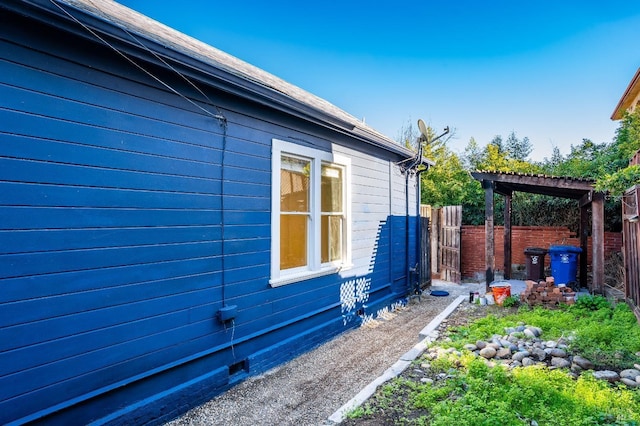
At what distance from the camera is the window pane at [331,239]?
5.70m

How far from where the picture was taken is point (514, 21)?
10406mm

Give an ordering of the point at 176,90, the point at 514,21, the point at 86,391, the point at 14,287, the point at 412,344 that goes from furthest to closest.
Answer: the point at 514,21, the point at 412,344, the point at 176,90, the point at 86,391, the point at 14,287

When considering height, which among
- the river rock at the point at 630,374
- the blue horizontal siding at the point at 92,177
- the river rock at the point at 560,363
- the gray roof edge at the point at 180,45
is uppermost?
the gray roof edge at the point at 180,45

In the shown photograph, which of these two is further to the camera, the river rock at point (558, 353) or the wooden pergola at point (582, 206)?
the wooden pergola at point (582, 206)

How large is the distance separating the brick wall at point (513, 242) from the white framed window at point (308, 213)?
6.88m

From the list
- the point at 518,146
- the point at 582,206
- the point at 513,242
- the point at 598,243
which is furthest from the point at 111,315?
the point at 518,146

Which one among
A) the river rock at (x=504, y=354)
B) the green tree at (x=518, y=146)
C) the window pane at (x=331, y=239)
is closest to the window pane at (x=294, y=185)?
the window pane at (x=331, y=239)

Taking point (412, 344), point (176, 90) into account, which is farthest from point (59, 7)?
point (412, 344)

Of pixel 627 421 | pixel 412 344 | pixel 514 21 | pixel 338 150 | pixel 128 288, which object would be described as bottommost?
pixel 412 344

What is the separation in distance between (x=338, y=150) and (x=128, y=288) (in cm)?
378

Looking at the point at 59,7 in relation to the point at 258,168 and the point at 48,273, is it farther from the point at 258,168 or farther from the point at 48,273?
the point at 258,168

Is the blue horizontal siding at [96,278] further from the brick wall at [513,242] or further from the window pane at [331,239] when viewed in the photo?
the brick wall at [513,242]

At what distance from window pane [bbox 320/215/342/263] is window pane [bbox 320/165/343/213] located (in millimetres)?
166

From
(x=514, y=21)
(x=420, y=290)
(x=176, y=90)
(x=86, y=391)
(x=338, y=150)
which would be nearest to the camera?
(x=86, y=391)
